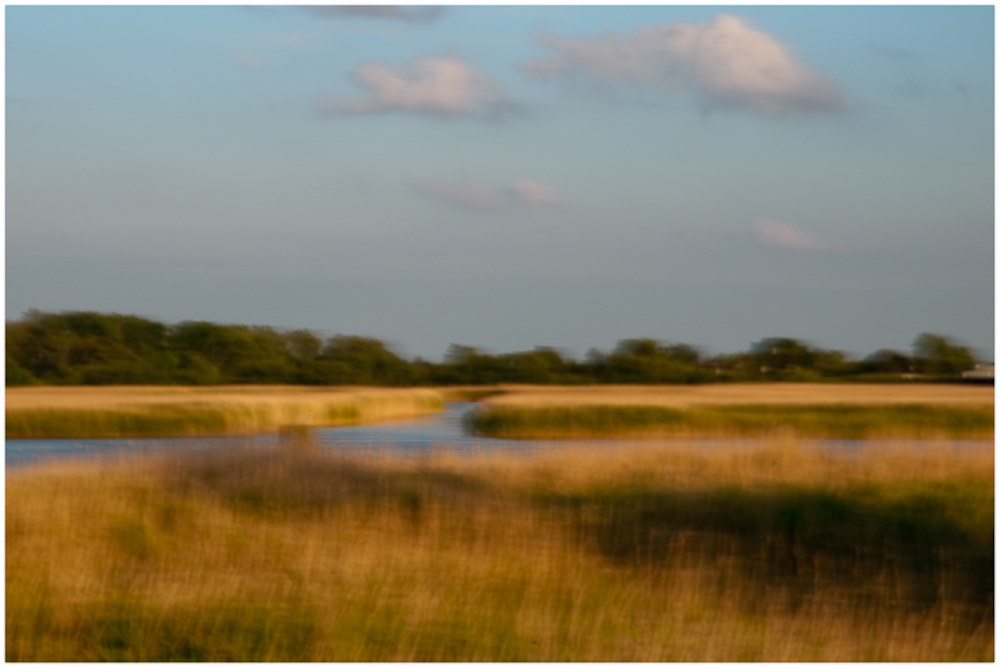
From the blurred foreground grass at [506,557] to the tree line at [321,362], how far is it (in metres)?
47.7

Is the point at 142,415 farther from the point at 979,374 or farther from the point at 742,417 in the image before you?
the point at 979,374

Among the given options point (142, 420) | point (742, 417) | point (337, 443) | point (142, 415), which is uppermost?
point (337, 443)

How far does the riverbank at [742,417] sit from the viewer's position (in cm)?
3512

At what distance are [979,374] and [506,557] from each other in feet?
189

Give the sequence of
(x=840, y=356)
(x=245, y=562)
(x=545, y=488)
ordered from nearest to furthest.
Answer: (x=245, y=562), (x=545, y=488), (x=840, y=356)

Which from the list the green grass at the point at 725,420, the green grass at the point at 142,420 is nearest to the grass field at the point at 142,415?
the green grass at the point at 142,420

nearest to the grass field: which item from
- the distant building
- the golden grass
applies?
the golden grass

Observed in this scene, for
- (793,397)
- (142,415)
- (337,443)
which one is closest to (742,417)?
(793,397)

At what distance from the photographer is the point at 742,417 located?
124 ft

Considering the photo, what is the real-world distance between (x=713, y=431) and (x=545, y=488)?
21.6 metres

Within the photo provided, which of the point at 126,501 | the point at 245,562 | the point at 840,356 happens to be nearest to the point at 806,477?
the point at 245,562

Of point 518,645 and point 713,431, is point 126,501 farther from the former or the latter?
point 713,431

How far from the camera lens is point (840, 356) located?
218 ft

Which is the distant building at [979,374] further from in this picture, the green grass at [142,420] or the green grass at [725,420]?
the green grass at [142,420]
